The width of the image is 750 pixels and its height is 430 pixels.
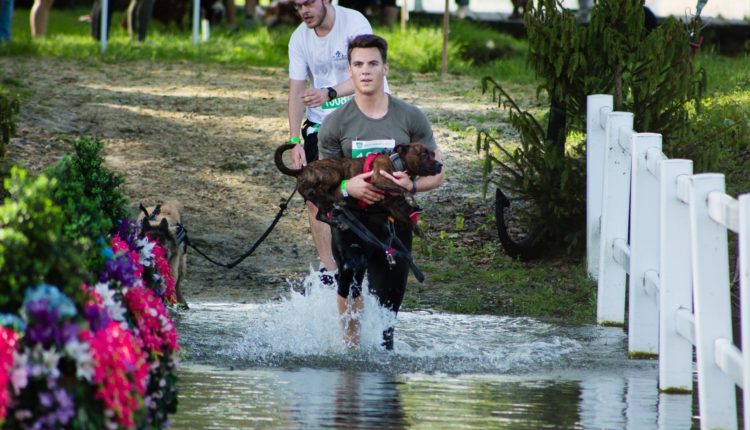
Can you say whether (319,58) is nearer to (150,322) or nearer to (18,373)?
(150,322)

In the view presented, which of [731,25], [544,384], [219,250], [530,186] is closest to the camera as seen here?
[544,384]

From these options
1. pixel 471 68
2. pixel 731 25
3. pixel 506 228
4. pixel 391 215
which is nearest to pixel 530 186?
pixel 506 228

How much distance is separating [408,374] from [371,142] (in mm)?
1305

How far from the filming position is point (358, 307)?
810cm

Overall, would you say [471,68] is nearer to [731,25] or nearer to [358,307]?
[731,25]

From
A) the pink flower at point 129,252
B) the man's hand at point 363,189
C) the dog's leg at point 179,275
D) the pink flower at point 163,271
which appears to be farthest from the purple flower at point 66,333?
the dog's leg at point 179,275

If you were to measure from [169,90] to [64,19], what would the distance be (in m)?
12.3

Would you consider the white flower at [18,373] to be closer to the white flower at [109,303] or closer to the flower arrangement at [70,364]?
the flower arrangement at [70,364]

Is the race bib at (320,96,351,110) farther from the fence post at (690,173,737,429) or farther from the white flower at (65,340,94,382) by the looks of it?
the white flower at (65,340,94,382)

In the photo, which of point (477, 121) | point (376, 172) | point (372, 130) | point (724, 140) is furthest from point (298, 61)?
point (477, 121)

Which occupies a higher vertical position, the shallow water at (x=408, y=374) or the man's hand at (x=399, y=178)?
the man's hand at (x=399, y=178)

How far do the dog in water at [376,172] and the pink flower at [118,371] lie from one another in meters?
2.82

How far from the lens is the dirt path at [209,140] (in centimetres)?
1199

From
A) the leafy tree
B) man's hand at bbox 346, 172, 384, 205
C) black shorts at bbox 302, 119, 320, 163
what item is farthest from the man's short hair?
the leafy tree
